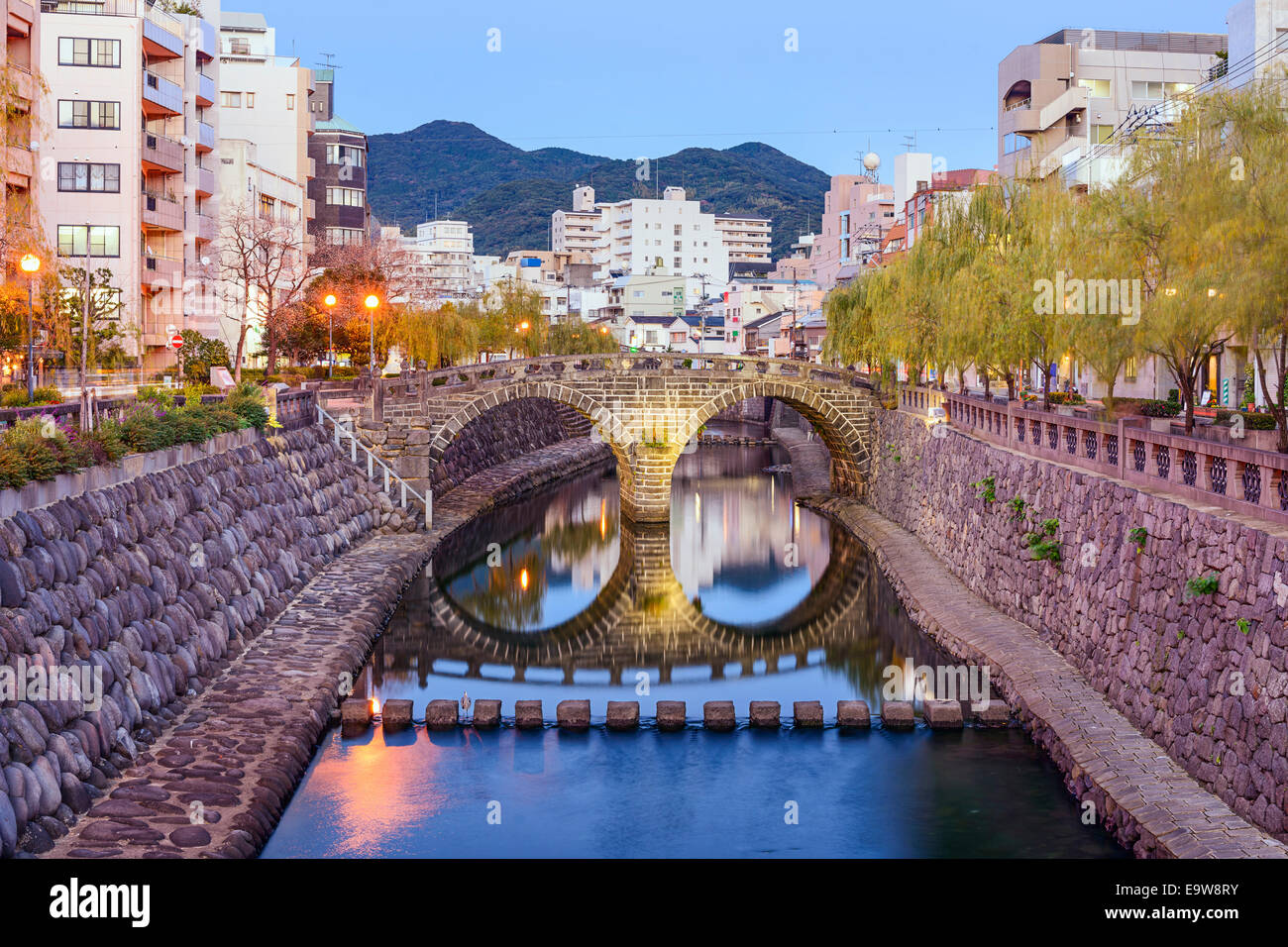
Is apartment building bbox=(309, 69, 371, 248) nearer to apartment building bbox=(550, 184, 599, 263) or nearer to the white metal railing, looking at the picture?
the white metal railing

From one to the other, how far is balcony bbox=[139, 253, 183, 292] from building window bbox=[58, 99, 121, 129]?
14.1ft

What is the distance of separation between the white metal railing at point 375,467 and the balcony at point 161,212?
11.9 metres

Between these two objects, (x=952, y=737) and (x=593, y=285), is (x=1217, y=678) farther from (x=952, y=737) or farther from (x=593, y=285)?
(x=593, y=285)

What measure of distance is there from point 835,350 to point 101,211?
25332mm

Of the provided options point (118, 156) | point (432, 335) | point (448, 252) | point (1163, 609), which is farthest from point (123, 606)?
point (448, 252)

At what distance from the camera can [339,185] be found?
70938mm

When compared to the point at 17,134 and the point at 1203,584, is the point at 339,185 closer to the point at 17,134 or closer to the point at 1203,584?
the point at 17,134

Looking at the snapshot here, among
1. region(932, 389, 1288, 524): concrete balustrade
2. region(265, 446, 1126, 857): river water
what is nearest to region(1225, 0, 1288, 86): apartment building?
region(932, 389, 1288, 524): concrete balustrade

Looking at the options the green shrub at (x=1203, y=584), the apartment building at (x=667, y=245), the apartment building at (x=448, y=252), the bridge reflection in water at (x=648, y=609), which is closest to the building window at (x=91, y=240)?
the bridge reflection in water at (x=648, y=609)

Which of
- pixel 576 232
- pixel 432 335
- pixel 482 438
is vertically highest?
pixel 576 232

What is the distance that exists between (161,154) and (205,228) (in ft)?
16.4

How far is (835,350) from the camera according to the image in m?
47.7

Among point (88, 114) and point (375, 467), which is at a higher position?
point (88, 114)

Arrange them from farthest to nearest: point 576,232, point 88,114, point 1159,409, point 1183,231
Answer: point 576,232, point 88,114, point 1159,409, point 1183,231
